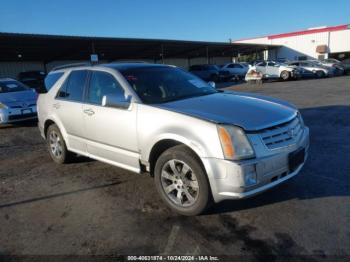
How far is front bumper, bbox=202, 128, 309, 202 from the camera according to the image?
3154 mm

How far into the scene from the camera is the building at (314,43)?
44.5 metres

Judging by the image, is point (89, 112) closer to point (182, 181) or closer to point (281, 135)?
point (182, 181)

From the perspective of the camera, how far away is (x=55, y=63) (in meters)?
33.1

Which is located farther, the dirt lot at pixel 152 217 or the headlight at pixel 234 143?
the headlight at pixel 234 143

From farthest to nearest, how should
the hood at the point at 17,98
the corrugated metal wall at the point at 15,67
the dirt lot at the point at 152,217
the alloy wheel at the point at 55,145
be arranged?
the corrugated metal wall at the point at 15,67 < the hood at the point at 17,98 < the alloy wheel at the point at 55,145 < the dirt lot at the point at 152,217

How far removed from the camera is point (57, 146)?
18.8 ft

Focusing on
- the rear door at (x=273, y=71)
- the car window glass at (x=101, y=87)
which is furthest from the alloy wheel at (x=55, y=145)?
the rear door at (x=273, y=71)

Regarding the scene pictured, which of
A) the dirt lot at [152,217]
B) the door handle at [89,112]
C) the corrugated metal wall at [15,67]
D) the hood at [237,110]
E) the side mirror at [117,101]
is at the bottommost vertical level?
the dirt lot at [152,217]

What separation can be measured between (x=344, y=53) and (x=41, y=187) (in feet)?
164

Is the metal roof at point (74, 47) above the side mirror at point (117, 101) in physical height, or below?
above

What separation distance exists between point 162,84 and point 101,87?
87 centimetres

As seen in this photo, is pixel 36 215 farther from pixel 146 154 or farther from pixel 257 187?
pixel 257 187

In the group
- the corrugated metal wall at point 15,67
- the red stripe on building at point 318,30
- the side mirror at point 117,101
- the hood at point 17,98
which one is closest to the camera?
the side mirror at point 117,101

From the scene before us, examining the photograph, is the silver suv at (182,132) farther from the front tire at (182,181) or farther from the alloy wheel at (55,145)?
the alloy wheel at (55,145)
